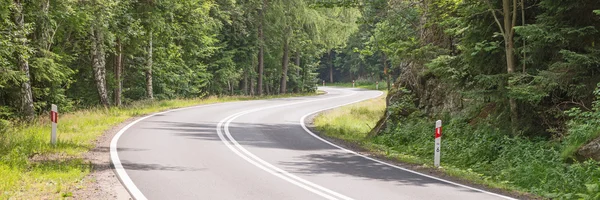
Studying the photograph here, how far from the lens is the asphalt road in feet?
26.5

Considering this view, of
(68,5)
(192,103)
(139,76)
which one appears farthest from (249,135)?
(139,76)

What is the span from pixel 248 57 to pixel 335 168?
1240 inches

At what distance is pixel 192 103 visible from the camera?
29.5 meters

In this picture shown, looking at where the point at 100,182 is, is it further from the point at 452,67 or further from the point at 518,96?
the point at 452,67

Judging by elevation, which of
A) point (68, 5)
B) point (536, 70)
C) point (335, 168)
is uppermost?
point (68, 5)

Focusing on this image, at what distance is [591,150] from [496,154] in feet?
8.59

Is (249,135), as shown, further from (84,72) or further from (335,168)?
(84,72)

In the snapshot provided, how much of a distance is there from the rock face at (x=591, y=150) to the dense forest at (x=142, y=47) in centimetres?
1028

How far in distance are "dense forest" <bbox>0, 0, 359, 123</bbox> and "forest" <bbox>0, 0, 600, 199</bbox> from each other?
0.10 meters

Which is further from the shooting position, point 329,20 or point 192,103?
point 329,20

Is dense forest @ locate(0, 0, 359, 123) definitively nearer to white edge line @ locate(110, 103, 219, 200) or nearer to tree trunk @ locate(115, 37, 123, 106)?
tree trunk @ locate(115, 37, 123, 106)

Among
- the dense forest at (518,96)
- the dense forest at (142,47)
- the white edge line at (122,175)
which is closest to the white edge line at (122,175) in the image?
the white edge line at (122,175)

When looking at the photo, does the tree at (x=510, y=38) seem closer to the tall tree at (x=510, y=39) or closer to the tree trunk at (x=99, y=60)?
the tall tree at (x=510, y=39)

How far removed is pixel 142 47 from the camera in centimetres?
2936
